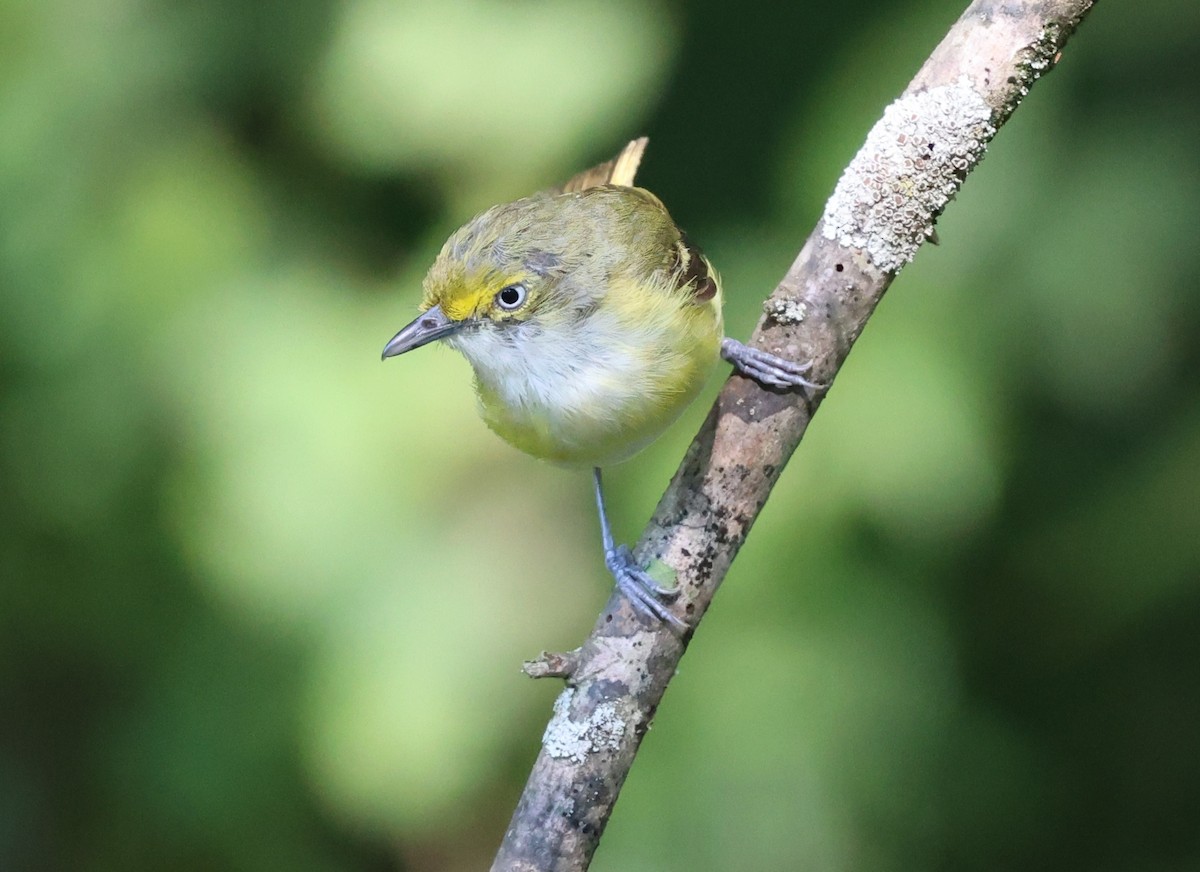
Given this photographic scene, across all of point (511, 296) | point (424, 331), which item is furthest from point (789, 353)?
point (424, 331)

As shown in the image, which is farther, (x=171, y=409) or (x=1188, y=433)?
(x=171, y=409)

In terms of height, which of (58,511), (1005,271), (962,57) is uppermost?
(962,57)

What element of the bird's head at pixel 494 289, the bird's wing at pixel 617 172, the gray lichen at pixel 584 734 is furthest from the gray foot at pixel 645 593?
the bird's wing at pixel 617 172

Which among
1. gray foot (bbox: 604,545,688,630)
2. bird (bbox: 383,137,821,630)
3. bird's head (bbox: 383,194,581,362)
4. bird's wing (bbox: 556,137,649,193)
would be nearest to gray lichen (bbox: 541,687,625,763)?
gray foot (bbox: 604,545,688,630)

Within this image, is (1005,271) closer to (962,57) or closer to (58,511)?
(962,57)

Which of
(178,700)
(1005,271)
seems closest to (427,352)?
(178,700)

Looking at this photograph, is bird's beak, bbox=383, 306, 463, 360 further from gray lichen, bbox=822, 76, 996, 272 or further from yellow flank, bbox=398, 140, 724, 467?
gray lichen, bbox=822, 76, 996, 272

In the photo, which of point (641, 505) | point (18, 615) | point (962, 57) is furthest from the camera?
point (18, 615)
